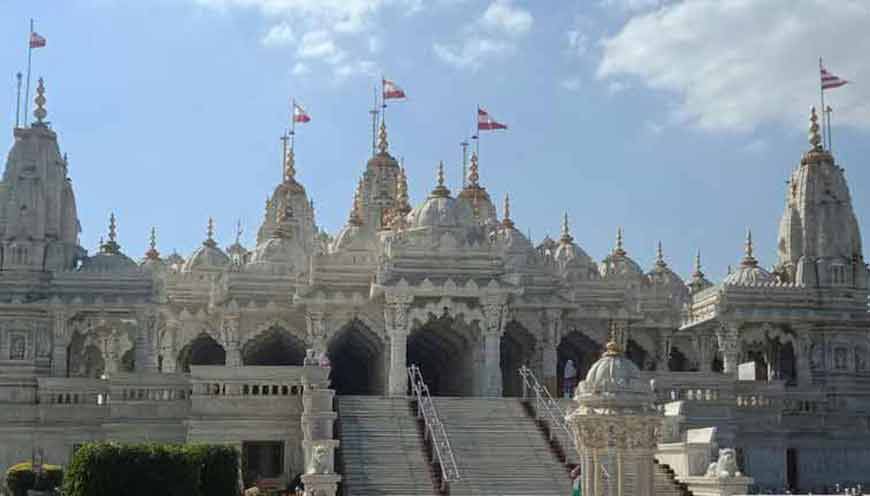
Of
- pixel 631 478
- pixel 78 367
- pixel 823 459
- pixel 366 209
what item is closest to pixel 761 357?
pixel 823 459

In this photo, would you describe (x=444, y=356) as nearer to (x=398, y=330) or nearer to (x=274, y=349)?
(x=274, y=349)

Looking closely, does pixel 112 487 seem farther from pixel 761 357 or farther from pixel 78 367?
pixel 761 357

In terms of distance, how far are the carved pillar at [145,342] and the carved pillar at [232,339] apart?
162 inches

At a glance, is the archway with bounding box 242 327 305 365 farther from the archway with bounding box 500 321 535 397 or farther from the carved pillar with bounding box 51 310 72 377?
the archway with bounding box 500 321 535 397

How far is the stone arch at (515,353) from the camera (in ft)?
172

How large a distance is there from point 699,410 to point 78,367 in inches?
985

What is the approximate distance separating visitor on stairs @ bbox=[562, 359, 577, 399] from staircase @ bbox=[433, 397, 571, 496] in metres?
12.3

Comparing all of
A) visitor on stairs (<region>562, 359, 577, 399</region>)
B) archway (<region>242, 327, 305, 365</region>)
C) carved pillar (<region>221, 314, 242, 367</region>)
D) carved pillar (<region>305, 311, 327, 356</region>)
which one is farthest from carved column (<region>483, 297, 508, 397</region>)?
carved pillar (<region>221, 314, 242, 367</region>)

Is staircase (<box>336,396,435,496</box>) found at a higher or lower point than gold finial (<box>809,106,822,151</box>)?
lower

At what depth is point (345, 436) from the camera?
39281mm

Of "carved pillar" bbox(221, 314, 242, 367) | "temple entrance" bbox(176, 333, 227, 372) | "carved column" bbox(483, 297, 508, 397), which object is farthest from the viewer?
"temple entrance" bbox(176, 333, 227, 372)

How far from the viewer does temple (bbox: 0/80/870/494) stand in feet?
137

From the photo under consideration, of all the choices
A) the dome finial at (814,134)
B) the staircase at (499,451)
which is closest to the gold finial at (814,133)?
the dome finial at (814,134)

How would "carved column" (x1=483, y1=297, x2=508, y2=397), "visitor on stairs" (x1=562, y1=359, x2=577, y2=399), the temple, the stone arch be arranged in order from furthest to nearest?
"visitor on stairs" (x1=562, y1=359, x2=577, y2=399)
the stone arch
"carved column" (x1=483, y1=297, x2=508, y2=397)
the temple
